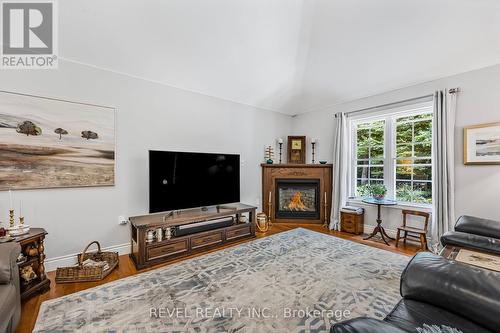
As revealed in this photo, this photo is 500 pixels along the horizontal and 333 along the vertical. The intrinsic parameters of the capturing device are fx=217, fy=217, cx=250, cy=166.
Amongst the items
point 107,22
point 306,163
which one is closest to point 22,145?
point 107,22

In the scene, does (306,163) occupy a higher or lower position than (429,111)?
lower

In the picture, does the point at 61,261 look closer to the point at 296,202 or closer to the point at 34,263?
the point at 34,263

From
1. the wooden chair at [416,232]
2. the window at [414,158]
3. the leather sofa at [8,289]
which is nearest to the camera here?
the leather sofa at [8,289]

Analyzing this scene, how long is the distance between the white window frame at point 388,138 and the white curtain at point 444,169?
164 mm

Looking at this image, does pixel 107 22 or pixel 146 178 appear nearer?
pixel 107 22

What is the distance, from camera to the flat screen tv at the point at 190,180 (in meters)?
2.98

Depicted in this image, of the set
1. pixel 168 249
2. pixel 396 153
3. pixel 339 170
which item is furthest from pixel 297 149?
pixel 168 249

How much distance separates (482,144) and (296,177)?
2802 mm

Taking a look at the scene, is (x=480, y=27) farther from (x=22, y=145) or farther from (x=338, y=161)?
(x=22, y=145)

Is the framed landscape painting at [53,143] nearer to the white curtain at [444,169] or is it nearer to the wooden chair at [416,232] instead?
the wooden chair at [416,232]

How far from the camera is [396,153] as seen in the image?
3871mm

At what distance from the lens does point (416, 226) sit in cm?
352

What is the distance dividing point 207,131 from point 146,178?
1.31 metres

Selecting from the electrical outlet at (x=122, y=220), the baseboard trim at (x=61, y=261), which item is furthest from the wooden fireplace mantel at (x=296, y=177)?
the baseboard trim at (x=61, y=261)
